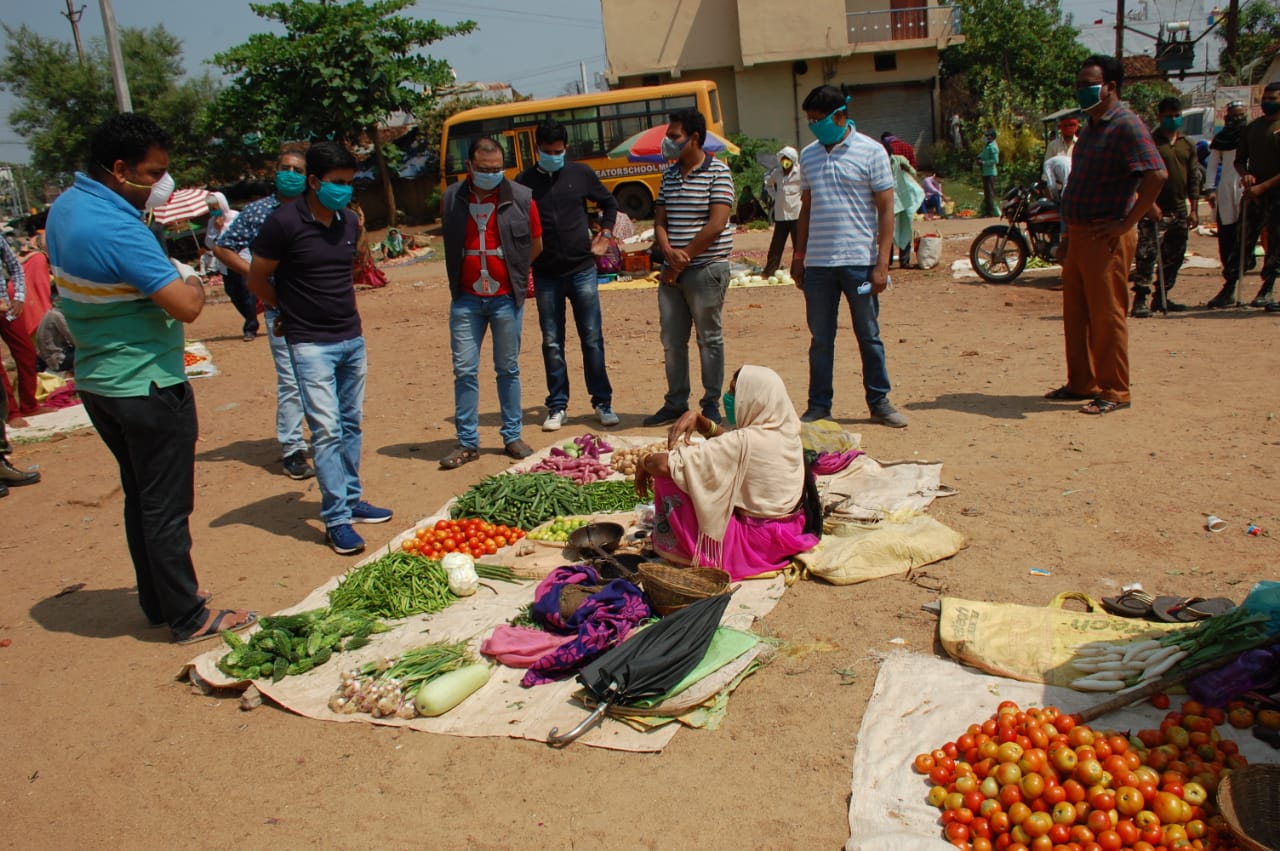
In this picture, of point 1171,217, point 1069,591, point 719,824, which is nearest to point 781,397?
point 1069,591

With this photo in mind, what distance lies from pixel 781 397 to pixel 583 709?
5.73 ft

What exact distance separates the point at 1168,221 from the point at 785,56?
24163mm

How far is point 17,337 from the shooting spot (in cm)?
847

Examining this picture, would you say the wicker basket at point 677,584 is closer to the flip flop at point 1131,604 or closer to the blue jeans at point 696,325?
the flip flop at point 1131,604

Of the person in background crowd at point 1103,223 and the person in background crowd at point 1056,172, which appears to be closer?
the person in background crowd at point 1103,223

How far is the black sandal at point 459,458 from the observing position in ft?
21.4

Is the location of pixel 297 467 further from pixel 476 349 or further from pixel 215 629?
pixel 215 629

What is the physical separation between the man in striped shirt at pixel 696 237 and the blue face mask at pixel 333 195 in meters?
2.32

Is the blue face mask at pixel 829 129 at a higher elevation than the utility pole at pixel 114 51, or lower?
lower

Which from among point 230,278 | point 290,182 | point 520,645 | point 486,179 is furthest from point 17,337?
point 520,645

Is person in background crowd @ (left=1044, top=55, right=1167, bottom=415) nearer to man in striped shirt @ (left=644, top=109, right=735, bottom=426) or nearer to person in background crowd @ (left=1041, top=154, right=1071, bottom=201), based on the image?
man in striped shirt @ (left=644, top=109, right=735, bottom=426)

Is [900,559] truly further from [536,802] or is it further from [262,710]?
[262,710]

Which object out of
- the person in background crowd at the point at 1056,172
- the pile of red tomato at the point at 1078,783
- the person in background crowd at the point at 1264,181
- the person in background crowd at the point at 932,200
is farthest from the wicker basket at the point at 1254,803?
the person in background crowd at the point at 932,200

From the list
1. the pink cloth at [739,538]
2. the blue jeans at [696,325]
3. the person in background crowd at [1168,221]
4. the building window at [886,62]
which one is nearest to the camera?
the pink cloth at [739,538]
